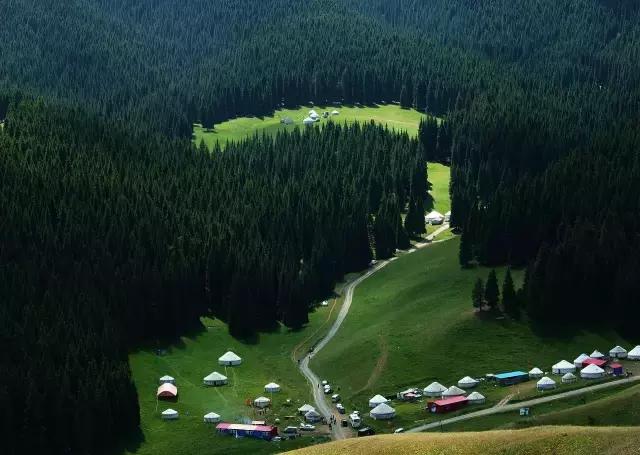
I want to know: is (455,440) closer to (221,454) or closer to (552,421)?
(552,421)

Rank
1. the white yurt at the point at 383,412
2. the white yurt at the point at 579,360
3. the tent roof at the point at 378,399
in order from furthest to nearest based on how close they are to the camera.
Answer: the white yurt at the point at 579,360 → the tent roof at the point at 378,399 → the white yurt at the point at 383,412

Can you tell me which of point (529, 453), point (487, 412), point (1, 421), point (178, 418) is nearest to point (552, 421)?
point (487, 412)

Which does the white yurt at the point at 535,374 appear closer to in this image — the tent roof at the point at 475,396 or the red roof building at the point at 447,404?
the tent roof at the point at 475,396

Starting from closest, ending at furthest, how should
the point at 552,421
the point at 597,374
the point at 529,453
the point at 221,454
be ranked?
1. the point at 529,453
2. the point at 552,421
3. the point at 221,454
4. the point at 597,374

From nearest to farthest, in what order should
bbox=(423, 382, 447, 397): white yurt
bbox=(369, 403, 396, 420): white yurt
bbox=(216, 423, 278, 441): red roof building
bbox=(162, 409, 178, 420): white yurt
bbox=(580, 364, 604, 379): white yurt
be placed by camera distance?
bbox=(216, 423, 278, 441): red roof building
bbox=(369, 403, 396, 420): white yurt
bbox=(580, 364, 604, 379): white yurt
bbox=(423, 382, 447, 397): white yurt
bbox=(162, 409, 178, 420): white yurt

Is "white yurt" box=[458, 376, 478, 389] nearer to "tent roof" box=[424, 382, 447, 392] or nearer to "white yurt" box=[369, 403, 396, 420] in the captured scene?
"tent roof" box=[424, 382, 447, 392]

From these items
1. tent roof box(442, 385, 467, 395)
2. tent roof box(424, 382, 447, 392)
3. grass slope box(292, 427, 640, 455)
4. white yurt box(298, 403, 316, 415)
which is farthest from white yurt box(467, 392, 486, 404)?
grass slope box(292, 427, 640, 455)

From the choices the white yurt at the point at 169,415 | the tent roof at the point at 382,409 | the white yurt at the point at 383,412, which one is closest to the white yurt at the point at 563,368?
the white yurt at the point at 383,412
